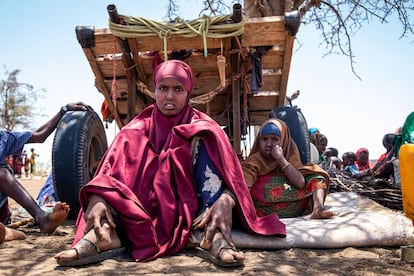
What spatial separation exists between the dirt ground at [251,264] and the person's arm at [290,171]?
38.9 inches

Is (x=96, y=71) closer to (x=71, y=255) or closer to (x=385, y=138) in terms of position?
(x=71, y=255)

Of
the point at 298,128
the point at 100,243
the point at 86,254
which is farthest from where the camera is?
the point at 298,128

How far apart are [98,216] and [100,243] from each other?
0.50ft

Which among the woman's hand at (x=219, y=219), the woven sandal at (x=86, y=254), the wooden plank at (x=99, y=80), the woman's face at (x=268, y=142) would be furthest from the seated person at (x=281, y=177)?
the wooden plank at (x=99, y=80)

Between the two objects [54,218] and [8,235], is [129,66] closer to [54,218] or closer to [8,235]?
[54,218]

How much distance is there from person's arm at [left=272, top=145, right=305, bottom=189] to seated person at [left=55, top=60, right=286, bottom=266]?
33.7 inches

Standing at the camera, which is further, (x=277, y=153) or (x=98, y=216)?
(x=277, y=153)

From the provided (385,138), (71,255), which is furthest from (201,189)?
(385,138)

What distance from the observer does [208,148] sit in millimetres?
2789

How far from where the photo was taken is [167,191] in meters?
2.67

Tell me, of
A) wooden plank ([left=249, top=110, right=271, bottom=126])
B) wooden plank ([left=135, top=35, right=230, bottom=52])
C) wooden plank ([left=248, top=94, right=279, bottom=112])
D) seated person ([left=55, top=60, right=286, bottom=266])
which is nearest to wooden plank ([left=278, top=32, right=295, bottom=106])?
wooden plank ([left=248, top=94, right=279, bottom=112])

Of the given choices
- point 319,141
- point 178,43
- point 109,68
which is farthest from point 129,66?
point 319,141

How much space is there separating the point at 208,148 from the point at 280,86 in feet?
8.61

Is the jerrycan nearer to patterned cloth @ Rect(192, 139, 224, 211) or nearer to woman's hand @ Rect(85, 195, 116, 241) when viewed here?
patterned cloth @ Rect(192, 139, 224, 211)
